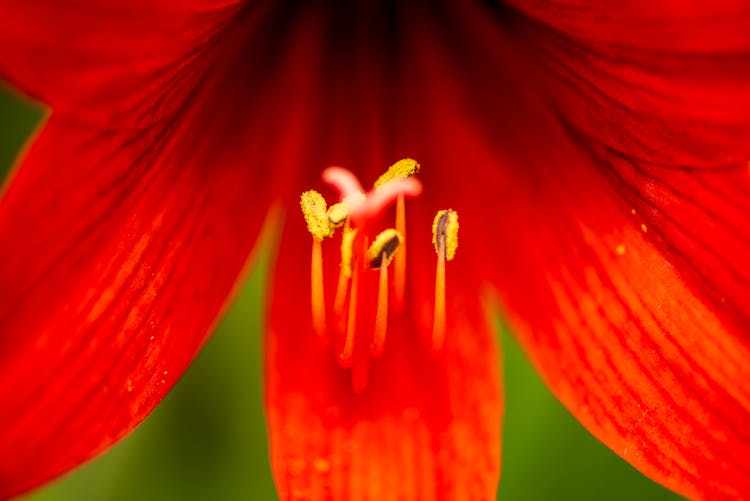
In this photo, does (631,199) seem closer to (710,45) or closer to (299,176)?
(710,45)

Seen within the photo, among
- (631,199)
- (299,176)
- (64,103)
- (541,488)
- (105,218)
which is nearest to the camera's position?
(64,103)

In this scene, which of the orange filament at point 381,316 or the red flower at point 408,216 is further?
the orange filament at point 381,316

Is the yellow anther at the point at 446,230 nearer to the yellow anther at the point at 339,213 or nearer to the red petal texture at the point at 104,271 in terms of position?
the yellow anther at the point at 339,213

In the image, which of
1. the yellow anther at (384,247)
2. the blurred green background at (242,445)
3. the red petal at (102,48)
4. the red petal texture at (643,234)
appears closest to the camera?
the red petal at (102,48)

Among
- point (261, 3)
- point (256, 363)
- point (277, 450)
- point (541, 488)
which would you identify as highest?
point (261, 3)

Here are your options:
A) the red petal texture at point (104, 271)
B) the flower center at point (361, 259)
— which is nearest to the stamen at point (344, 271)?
the flower center at point (361, 259)

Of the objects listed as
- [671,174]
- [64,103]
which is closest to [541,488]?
[671,174]

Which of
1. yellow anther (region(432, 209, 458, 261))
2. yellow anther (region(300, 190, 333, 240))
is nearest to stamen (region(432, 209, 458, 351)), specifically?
yellow anther (region(432, 209, 458, 261))
